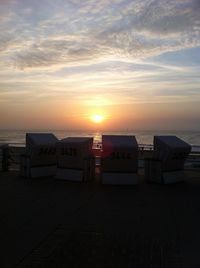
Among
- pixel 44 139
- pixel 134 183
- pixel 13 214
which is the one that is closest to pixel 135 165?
pixel 134 183

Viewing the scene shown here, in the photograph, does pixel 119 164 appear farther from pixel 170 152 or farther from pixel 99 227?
pixel 99 227

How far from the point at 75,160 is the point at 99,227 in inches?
282

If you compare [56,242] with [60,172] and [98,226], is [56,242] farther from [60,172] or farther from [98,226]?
[60,172]

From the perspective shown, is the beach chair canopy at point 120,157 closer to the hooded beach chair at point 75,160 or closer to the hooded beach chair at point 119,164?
the hooded beach chair at point 119,164

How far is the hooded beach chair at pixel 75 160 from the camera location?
15.2 m

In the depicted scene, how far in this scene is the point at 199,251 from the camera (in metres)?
6.77

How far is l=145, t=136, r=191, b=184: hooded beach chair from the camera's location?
14875mm

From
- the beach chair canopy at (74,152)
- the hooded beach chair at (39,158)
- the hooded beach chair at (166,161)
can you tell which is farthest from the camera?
the hooded beach chair at (39,158)

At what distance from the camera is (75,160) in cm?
1532

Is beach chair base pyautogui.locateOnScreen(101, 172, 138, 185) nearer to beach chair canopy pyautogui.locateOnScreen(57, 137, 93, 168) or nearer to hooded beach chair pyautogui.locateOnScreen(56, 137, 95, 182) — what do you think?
hooded beach chair pyautogui.locateOnScreen(56, 137, 95, 182)

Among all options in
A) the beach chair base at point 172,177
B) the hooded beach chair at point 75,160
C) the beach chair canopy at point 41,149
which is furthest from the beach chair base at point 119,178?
the beach chair canopy at point 41,149

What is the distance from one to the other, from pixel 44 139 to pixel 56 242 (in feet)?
32.3

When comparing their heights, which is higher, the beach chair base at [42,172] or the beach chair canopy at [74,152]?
the beach chair canopy at [74,152]

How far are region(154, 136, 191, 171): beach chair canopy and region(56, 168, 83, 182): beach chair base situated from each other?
9.64ft
